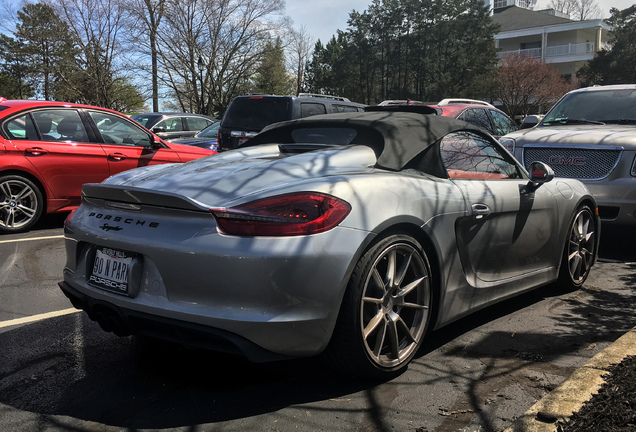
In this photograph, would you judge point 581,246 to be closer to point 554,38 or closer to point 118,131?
point 118,131

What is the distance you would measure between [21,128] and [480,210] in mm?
6181

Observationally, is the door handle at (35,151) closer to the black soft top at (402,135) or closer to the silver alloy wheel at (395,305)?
the black soft top at (402,135)

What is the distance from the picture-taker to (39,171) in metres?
7.54

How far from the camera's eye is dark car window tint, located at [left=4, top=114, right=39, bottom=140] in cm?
743

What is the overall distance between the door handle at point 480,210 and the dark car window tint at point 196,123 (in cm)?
1336

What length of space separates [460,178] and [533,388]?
1377 millimetres

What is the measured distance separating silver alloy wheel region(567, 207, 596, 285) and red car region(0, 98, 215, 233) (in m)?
5.78

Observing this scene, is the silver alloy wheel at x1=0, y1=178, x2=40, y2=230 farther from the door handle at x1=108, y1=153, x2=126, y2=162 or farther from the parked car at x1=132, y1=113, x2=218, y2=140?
the parked car at x1=132, y1=113, x2=218, y2=140

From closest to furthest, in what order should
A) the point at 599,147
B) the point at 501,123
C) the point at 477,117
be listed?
the point at 599,147 < the point at 477,117 < the point at 501,123

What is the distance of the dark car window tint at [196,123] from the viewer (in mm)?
16203

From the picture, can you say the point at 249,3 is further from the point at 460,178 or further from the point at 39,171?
the point at 460,178

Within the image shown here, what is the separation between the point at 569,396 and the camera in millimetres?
2783

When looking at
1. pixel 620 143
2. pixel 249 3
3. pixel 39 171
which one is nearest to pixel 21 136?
pixel 39 171

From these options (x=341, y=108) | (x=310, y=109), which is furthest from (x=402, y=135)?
(x=341, y=108)
